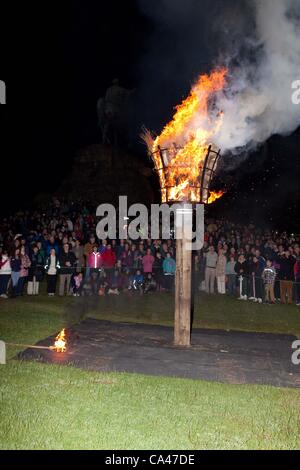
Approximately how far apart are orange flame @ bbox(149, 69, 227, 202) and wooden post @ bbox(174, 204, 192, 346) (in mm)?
486

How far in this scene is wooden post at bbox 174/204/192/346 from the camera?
8664 mm

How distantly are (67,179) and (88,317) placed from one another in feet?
66.6

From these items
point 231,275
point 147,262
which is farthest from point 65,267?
point 231,275

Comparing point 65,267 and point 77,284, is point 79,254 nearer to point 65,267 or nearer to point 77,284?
point 65,267

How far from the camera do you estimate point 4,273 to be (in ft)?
43.4

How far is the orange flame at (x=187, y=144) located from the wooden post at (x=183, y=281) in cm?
49

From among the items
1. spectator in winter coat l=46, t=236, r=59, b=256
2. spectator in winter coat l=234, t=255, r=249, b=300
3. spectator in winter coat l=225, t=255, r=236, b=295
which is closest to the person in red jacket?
spectator in winter coat l=46, t=236, r=59, b=256

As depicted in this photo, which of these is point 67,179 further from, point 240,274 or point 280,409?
point 280,409

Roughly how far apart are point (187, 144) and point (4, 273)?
7.58 metres

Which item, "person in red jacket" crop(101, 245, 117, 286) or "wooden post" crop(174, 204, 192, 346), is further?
"person in red jacket" crop(101, 245, 117, 286)

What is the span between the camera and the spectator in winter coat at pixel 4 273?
1319 centimetres

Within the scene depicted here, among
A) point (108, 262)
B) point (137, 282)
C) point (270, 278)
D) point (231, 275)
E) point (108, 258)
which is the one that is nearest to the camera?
point (270, 278)

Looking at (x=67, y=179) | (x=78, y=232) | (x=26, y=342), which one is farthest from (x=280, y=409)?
(x=67, y=179)

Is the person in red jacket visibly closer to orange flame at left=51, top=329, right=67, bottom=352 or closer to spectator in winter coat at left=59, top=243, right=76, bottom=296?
spectator in winter coat at left=59, top=243, right=76, bottom=296
